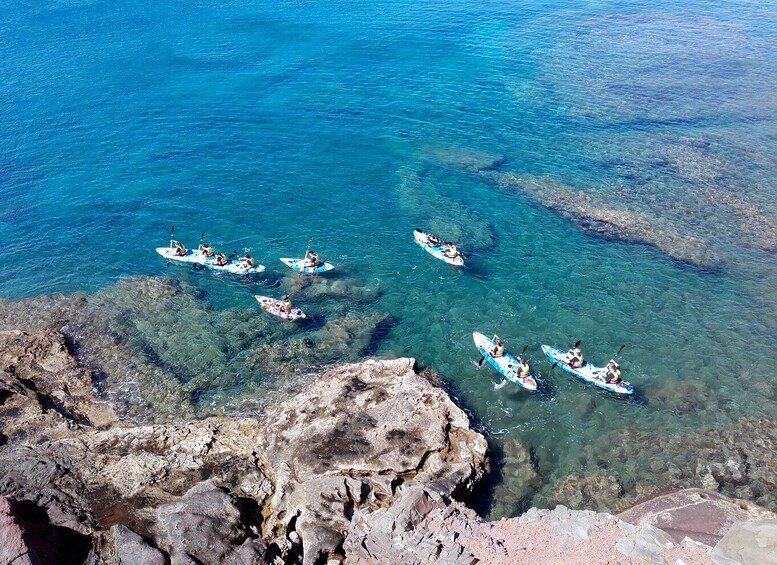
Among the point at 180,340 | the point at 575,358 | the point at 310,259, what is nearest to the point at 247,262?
the point at 310,259

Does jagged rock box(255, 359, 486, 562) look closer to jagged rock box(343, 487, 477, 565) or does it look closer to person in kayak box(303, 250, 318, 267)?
jagged rock box(343, 487, 477, 565)

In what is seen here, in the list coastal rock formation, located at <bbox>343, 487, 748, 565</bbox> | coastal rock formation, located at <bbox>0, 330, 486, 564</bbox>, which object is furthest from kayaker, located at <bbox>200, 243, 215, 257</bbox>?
coastal rock formation, located at <bbox>343, 487, 748, 565</bbox>

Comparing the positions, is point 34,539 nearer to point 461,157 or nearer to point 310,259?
point 310,259

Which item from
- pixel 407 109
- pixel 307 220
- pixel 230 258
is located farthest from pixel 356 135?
pixel 230 258

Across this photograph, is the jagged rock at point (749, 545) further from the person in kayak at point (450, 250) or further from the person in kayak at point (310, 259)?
the person in kayak at point (310, 259)

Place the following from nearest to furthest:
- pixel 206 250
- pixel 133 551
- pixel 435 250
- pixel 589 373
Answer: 1. pixel 133 551
2. pixel 589 373
3. pixel 206 250
4. pixel 435 250

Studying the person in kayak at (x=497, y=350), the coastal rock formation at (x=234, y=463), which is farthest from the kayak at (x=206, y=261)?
the person in kayak at (x=497, y=350)
